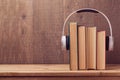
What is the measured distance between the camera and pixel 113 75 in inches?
43.8

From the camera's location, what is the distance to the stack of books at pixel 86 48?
1200 millimetres

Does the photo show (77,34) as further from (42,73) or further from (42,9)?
(42,9)

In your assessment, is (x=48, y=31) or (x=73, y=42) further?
(x=48, y=31)

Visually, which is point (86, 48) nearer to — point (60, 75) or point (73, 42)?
point (73, 42)

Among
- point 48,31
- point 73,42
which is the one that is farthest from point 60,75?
point 48,31

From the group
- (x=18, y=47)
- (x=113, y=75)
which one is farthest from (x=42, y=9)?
(x=113, y=75)

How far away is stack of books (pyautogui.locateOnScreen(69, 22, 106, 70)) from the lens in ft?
3.94

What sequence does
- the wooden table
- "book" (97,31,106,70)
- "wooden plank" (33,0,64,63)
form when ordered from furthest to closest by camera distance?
"wooden plank" (33,0,64,63) < "book" (97,31,106,70) < the wooden table

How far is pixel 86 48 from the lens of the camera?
47.8 inches

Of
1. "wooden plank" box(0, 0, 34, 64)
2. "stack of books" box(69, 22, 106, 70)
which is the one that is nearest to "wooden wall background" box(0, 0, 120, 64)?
"wooden plank" box(0, 0, 34, 64)

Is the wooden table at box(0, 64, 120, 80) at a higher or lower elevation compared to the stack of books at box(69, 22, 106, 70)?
lower

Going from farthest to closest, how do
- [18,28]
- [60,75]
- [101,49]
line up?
[18,28]
[101,49]
[60,75]

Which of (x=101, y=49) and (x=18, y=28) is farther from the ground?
(x=18, y=28)

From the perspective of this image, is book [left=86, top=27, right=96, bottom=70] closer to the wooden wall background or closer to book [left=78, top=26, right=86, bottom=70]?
book [left=78, top=26, right=86, bottom=70]
